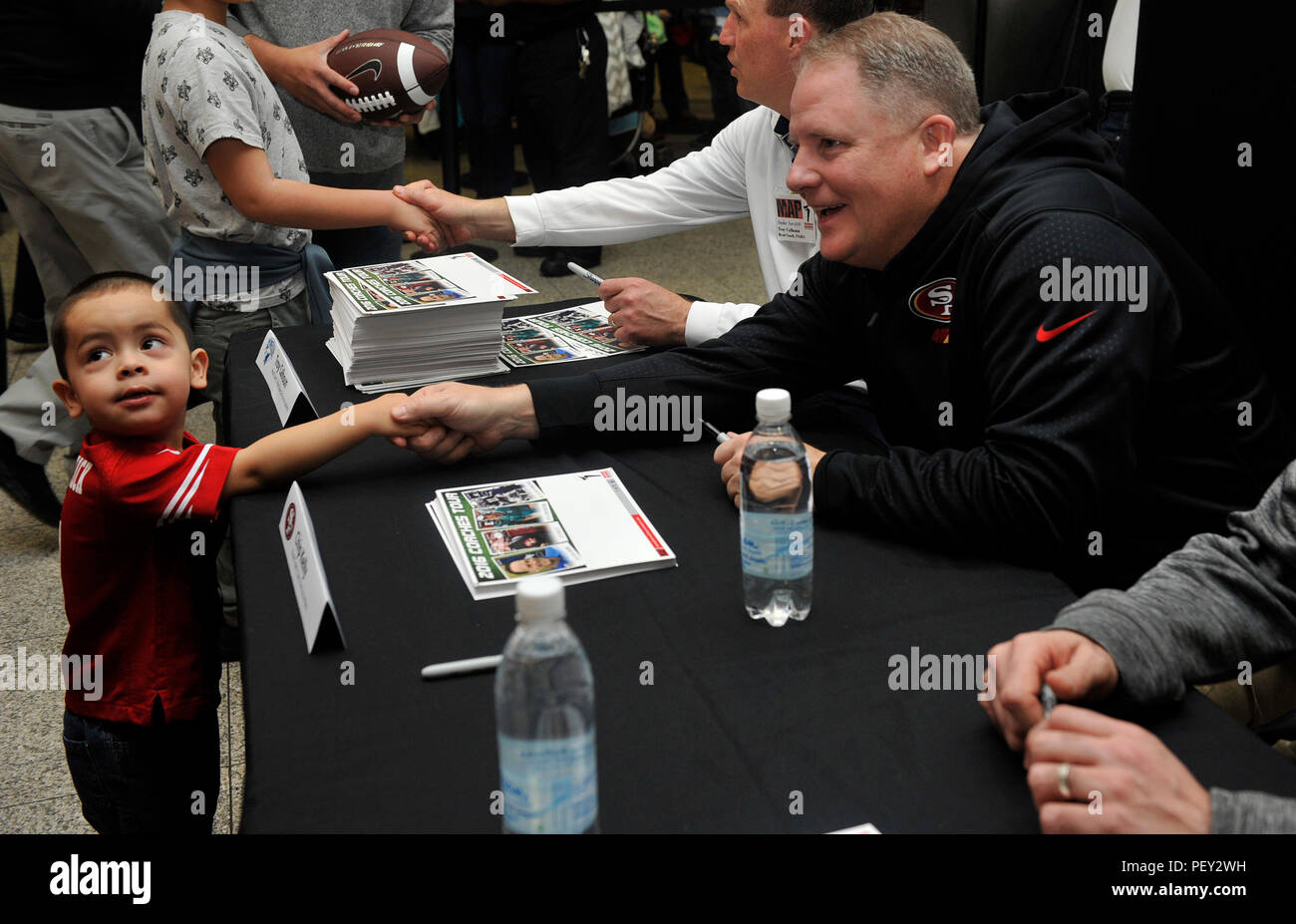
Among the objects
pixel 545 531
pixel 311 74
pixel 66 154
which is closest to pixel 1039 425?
pixel 545 531

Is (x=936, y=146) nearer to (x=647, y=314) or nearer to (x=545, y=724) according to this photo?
(x=647, y=314)

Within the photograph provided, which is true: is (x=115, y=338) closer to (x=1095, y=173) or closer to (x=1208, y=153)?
(x=1095, y=173)

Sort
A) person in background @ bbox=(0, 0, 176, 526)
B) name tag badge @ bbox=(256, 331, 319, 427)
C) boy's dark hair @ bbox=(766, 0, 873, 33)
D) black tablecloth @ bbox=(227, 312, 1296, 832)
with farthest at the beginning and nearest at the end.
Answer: person in background @ bbox=(0, 0, 176, 526) < boy's dark hair @ bbox=(766, 0, 873, 33) < name tag badge @ bbox=(256, 331, 319, 427) < black tablecloth @ bbox=(227, 312, 1296, 832)

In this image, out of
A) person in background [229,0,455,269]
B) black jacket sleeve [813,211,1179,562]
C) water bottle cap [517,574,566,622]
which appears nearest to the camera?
water bottle cap [517,574,566,622]

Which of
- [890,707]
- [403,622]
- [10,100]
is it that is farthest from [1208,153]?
[10,100]

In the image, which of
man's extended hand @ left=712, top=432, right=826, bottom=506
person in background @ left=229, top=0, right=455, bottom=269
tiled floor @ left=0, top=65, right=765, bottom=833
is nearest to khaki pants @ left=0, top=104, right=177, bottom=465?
tiled floor @ left=0, top=65, right=765, bottom=833

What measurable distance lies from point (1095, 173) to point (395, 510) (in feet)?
3.23

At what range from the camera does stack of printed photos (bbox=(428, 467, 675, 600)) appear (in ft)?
4.02

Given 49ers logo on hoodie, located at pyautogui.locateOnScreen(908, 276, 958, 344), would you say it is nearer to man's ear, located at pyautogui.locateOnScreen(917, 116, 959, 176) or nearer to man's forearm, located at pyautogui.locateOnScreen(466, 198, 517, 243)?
A: man's ear, located at pyautogui.locateOnScreen(917, 116, 959, 176)

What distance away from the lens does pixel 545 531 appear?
1.30 meters

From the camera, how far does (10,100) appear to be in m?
2.74

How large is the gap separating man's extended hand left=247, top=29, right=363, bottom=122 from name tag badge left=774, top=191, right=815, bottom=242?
36.4 inches

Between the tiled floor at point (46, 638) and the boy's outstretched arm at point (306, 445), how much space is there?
0.48 meters

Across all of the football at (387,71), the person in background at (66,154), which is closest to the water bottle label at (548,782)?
the football at (387,71)
